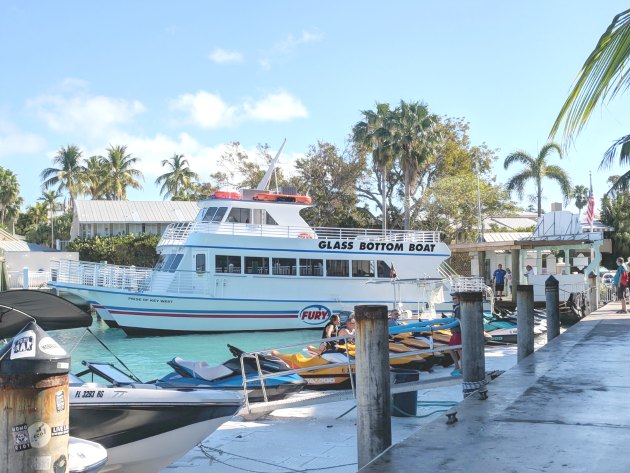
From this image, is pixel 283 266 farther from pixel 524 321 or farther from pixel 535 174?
pixel 535 174

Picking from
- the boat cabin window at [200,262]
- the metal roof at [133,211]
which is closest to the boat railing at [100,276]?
the boat cabin window at [200,262]

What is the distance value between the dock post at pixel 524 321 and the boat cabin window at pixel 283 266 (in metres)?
16.2

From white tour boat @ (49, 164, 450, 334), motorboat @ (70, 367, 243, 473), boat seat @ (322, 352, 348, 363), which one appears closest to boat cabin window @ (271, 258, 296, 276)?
white tour boat @ (49, 164, 450, 334)

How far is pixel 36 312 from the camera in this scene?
8.00 m

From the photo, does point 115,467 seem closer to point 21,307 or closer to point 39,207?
point 21,307

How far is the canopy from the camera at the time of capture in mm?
7668

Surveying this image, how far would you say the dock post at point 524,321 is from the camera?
8.55m

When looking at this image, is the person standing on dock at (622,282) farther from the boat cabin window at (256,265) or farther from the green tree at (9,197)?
the green tree at (9,197)

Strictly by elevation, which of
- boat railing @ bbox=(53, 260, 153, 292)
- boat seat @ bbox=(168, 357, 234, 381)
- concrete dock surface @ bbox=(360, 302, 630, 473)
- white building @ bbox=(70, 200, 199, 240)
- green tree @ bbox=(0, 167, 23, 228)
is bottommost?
boat seat @ bbox=(168, 357, 234, 381)

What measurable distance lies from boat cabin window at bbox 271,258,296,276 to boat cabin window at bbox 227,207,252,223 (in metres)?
1.86

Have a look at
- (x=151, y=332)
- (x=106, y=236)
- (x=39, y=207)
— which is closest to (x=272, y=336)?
(x=151, y=332)

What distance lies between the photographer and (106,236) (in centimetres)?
4491

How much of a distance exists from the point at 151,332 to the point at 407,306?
9779mm

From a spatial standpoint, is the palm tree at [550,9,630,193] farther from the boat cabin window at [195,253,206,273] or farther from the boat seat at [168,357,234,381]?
the boat cabin window at [195,253,206,273]
